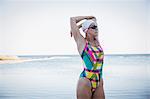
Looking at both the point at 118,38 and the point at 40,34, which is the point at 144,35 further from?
the point at 40,34

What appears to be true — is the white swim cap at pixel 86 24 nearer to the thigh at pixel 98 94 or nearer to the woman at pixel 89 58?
the woman at pixel 89 58

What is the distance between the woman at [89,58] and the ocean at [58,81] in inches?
118

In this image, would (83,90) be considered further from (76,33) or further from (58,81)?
(58,81)

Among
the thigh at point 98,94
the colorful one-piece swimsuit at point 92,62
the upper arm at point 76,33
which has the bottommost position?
the thigh at point 98,94

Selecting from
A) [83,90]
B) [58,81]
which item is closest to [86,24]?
[83,90]

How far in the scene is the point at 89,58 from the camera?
2.48 meters

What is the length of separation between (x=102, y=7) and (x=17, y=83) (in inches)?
81.7

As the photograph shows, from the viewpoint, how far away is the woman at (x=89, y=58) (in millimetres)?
2467

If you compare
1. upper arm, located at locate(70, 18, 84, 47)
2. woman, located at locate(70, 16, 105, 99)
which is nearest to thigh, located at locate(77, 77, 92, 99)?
woman, located at locate(70, 16, 105, 99)

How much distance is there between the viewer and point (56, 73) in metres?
7.63

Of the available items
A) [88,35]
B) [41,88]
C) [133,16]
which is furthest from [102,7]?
[88,35]

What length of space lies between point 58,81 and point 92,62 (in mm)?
4259

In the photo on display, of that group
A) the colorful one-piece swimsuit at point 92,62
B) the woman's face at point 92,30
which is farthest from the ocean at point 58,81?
the woman's face at point 92,30

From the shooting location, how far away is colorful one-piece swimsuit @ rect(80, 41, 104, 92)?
247 centimetres
